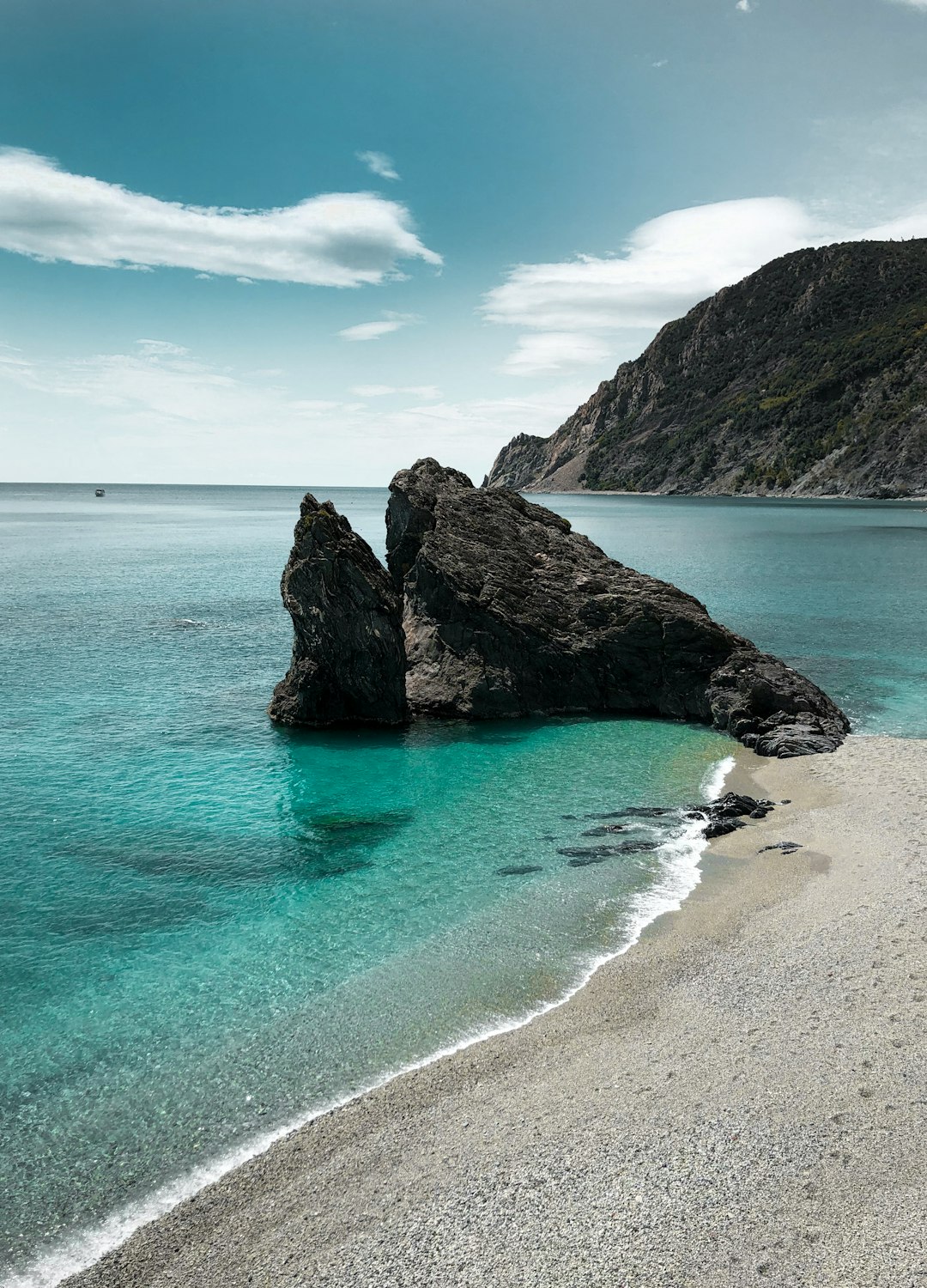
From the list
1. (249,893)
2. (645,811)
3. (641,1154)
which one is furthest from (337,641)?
(641,1154)

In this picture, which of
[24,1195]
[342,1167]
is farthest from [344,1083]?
[24,1195]

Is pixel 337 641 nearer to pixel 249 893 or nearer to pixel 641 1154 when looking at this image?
pixel 249 893

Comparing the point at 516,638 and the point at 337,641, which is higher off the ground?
the point at 337,641

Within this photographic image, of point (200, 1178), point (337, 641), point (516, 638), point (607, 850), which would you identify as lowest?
point (200, 1178)

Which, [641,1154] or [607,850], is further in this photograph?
[607,850]

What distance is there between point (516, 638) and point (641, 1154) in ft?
94.4

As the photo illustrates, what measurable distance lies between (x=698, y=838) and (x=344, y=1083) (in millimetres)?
14379

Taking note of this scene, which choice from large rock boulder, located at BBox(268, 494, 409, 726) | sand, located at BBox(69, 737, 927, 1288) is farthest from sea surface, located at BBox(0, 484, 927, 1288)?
large rock boulder, located at BBox(268, 494, 409, 726)

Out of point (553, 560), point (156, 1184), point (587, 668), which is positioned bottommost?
point (156, 1184)

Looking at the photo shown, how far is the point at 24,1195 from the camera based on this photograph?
1236 cm

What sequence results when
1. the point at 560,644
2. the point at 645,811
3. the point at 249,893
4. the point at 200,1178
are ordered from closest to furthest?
1. the point at 200,1178
2. the point at 249,893
3. the point at 645,811
4. the point at 560,644

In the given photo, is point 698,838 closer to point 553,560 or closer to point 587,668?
point 587,668

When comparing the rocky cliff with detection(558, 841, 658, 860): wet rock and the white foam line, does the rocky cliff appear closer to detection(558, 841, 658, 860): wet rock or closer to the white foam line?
detection(558, 841, 658, 860): wet rock

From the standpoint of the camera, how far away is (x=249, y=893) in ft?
73.1
